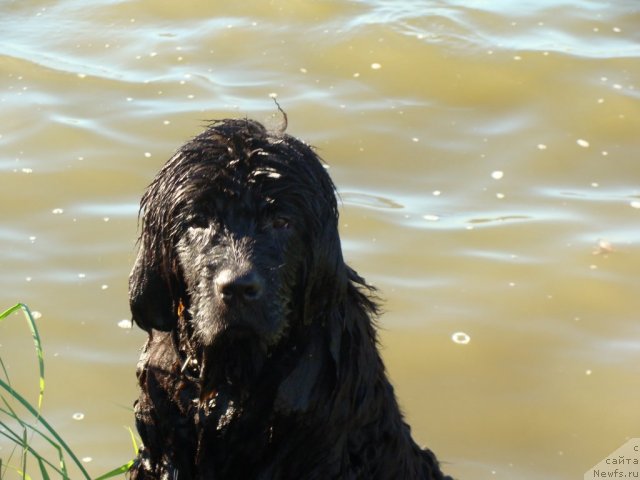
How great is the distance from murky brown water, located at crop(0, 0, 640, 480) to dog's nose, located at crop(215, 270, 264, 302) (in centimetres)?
216

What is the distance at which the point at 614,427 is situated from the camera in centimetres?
696

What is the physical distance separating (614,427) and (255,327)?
339cm

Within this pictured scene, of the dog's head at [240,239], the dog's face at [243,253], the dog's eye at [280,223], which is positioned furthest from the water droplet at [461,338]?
the dog's eye at [280,223]

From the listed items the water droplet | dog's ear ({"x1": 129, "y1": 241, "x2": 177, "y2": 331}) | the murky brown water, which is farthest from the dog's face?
the water droplet

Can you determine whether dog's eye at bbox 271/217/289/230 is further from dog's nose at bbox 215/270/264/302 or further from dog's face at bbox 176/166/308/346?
dog's nose at bbox 215/270/264/302

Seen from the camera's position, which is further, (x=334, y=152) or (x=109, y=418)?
(x=334, y=152)

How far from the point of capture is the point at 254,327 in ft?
14.3

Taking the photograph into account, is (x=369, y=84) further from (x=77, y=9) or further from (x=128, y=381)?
(x=128, y=381)

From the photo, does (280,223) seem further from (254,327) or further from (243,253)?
(254,327)

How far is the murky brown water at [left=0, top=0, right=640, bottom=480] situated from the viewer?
23.5 ft

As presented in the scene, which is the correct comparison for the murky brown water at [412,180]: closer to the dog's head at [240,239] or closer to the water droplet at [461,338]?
the water droplet at [461,338]

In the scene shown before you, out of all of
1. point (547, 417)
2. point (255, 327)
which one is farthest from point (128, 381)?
point (255, 327)

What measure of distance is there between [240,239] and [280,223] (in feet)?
0.67

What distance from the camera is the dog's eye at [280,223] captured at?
448cm
